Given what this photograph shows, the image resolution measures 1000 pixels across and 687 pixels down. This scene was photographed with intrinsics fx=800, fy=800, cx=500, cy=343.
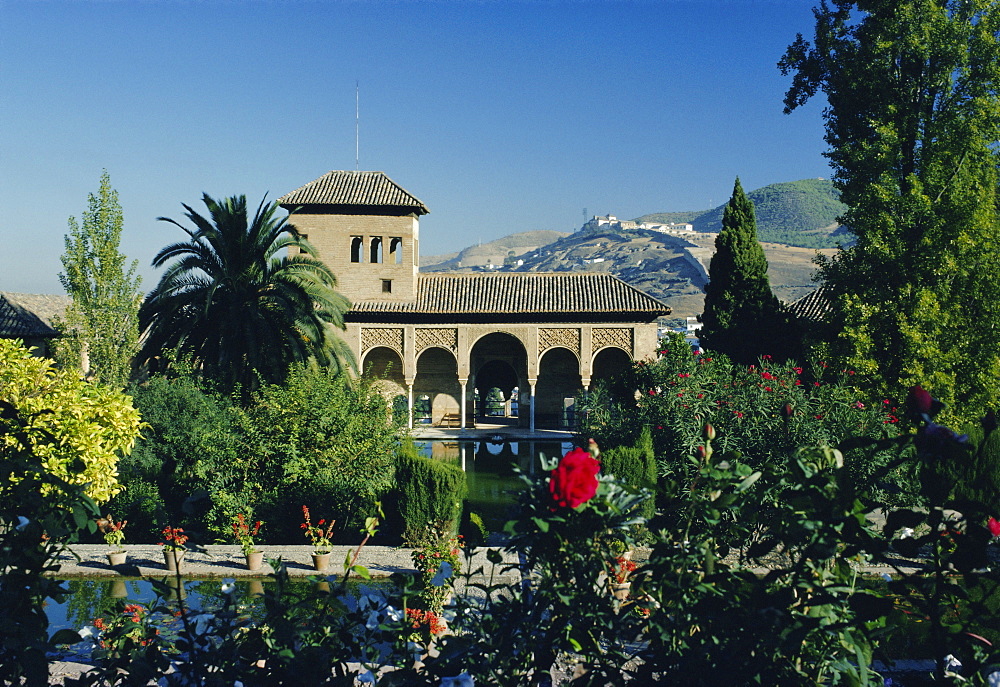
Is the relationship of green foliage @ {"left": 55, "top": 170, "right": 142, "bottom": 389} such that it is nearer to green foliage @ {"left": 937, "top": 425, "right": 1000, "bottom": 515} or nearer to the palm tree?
the palm tree

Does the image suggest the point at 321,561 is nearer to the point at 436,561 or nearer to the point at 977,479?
the point at 436,561

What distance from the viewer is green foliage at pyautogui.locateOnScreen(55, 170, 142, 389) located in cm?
1572

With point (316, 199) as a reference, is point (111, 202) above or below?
below

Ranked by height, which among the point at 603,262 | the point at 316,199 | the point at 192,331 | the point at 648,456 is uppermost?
the point at 603,262

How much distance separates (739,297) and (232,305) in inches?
562

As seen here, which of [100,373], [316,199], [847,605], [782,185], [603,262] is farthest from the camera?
[782,185]

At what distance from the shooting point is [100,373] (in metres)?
15.6

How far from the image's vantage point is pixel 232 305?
612 inches

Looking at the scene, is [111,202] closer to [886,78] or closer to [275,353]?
[275,353]

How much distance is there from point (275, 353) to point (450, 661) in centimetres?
1444

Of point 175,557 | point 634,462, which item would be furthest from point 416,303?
point 175,557

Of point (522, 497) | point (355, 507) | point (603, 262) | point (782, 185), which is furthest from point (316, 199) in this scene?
point (782, 185)

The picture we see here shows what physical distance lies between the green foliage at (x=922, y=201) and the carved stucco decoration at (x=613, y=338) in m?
10.6

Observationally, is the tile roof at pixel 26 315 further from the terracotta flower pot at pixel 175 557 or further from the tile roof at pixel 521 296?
the terracotta flower pot at pixel 175 557
